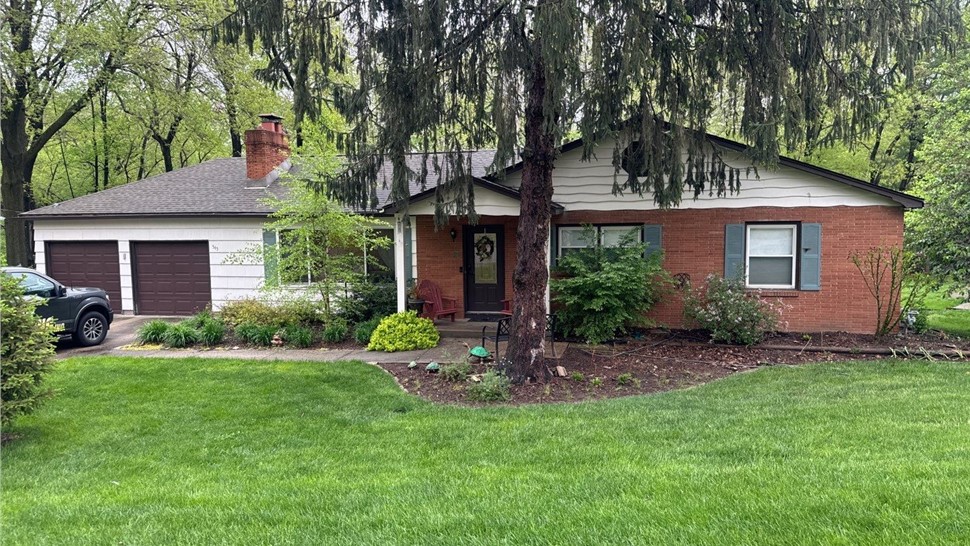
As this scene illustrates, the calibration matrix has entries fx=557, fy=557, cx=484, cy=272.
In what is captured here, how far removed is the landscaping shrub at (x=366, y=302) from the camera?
11.1 m

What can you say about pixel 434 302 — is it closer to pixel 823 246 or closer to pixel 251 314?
pixel 251 314

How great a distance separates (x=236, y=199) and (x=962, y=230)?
1514cm

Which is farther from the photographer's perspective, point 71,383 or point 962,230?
point 962,230

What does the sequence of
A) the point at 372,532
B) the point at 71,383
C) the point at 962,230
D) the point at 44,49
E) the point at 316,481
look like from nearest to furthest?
1. the point at 372,532
2. the point at 316,481
3. the point at 71,383
4. the point at 962,230
5. the point at 44,49

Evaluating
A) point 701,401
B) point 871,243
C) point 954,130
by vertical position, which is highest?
point 954,130

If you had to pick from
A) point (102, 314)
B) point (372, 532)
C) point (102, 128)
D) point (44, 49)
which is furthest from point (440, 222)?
point (102, 128)

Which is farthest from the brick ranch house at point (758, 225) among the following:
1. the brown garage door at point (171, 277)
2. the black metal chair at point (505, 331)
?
the brown garage door at point (171, 277)

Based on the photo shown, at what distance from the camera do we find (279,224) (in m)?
10.4

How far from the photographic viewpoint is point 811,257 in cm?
1024

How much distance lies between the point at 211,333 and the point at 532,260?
6.60 metres

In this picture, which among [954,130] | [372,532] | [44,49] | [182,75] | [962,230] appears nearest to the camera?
[372,532]

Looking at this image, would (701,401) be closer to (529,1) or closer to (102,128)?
(529,1)

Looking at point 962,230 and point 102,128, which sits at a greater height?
point 102,128

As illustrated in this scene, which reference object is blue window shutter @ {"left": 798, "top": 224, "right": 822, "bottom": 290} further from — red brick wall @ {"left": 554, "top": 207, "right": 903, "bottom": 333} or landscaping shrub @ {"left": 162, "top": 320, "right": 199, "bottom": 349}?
landscaping shrub @ {"left": 162, "top": 320, "right": 199, "bottom": 349}
